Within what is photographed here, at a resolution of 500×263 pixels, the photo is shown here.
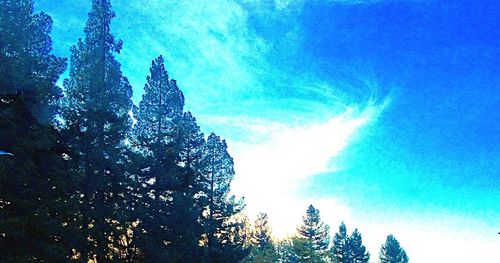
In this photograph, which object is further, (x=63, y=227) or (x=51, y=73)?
(x=51, y=73)

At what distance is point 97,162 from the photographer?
65.2 feet

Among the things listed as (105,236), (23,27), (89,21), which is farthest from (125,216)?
(89,21)

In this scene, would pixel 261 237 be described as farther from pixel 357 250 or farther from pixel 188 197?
pixel 188 197

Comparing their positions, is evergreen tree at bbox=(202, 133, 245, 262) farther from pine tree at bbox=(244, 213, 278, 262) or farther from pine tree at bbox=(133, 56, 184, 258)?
pine tree at bbox=(244, 213, 278, 262)

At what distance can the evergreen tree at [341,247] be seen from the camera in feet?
252

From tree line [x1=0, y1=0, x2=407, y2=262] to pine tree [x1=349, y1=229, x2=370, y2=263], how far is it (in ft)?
164

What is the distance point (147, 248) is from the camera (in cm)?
2231

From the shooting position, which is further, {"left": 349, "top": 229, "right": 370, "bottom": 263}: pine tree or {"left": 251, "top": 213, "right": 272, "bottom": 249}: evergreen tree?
{"left": 349, "top": 229, "right": 370, "bottom": 263}: pine tree

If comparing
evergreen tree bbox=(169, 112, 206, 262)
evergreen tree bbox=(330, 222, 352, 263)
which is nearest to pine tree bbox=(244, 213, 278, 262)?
evergreen tree bbox=(330, 222, 352, 263)

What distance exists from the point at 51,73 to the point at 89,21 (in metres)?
7.89

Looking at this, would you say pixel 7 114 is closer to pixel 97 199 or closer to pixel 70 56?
pixel 97 199

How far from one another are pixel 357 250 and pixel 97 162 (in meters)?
69.4

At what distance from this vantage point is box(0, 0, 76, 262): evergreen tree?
1274cm

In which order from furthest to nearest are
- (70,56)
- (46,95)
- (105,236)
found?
(70,56)
(105,236)
(46,95)
